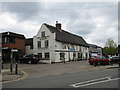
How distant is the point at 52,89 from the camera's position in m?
10.1

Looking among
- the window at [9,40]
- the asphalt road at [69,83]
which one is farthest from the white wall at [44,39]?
the asphalt road at [69,83]

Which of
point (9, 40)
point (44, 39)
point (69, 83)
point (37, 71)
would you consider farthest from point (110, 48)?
point (69, 83)

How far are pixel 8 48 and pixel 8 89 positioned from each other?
31.0m

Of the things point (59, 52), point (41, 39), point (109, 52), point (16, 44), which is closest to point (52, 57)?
point (59, 52)

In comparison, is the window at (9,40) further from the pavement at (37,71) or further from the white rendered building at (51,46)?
the pavement at (37,71)

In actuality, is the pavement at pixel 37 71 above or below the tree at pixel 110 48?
below

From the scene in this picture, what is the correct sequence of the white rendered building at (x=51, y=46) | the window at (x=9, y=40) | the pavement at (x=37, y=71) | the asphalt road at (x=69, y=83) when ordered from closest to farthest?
the asphalt road at (x=69, y=83), the pavement at (x=37, y=71), the window at (x=9, y=40), the white rendered building at (x=51, y=46)

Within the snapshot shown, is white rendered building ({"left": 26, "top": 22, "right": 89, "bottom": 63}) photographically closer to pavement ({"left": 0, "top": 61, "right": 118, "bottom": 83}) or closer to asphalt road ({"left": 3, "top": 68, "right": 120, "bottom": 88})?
pavement ({"left": 0, "top": 61, "right": 118, "bottom": 83})

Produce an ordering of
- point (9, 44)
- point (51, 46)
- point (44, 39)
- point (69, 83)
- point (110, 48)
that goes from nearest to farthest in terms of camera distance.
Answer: point (69, 83) → point (9, 44) → point (51, 46) → point (44, 39) → point (110, 48)

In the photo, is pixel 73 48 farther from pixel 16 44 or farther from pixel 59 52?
pixel 16 44

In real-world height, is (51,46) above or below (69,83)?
above

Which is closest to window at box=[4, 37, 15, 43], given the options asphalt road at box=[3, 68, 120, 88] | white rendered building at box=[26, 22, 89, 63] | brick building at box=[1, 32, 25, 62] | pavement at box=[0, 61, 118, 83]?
brick building at box=[1, 32, 25, 62]

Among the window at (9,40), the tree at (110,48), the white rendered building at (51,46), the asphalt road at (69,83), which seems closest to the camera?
the asphalt road at (69,83)

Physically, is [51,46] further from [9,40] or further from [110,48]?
[110,48]
